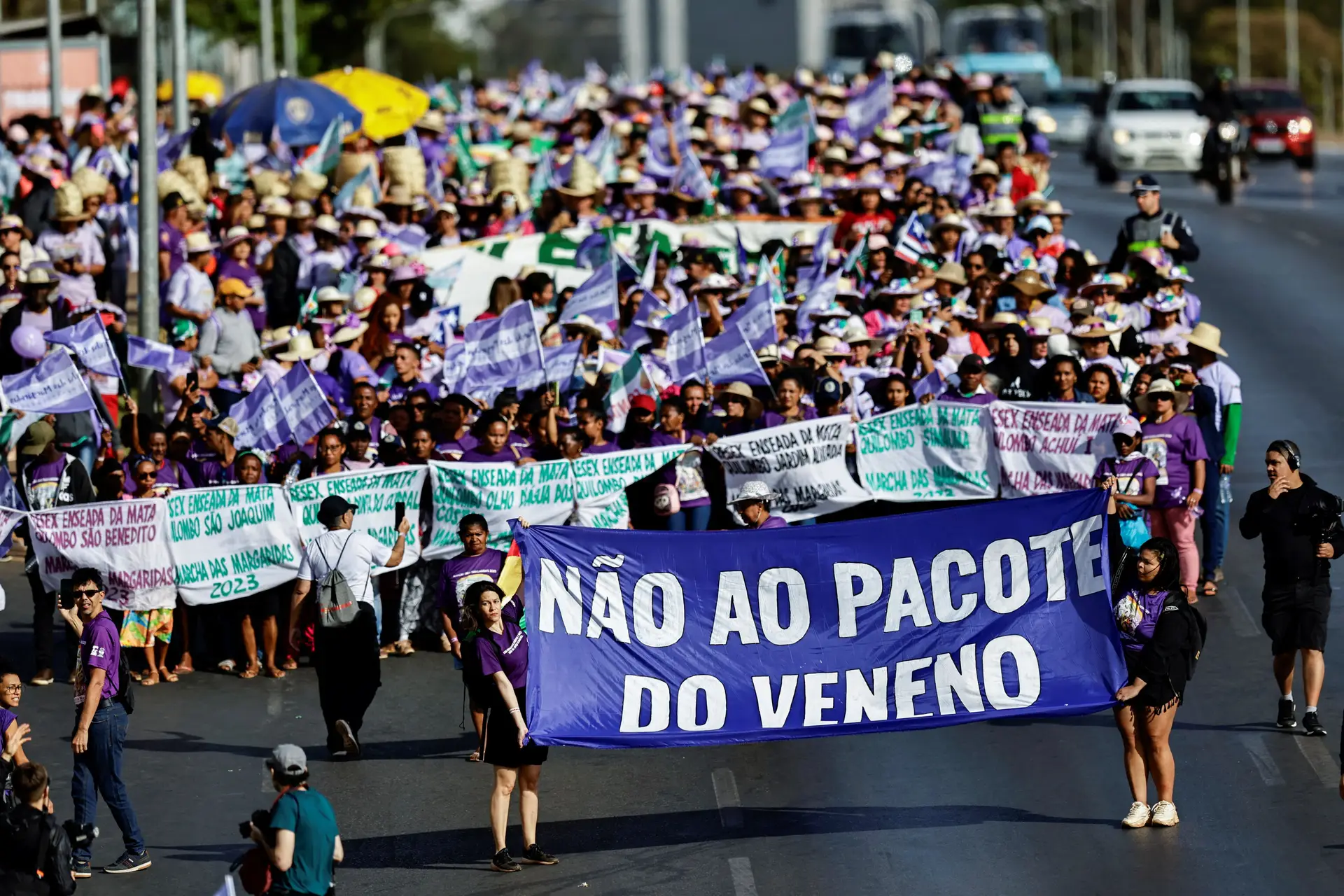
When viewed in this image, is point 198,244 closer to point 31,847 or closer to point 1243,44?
point 31,847

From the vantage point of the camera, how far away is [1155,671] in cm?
1195

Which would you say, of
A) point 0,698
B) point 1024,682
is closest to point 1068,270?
point 1024,682

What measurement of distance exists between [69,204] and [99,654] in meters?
11.6

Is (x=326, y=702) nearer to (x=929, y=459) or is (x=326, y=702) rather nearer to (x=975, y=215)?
(x=929, y=459)

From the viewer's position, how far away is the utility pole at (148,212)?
21.5 m

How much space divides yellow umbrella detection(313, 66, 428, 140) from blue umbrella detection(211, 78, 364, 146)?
0.96m

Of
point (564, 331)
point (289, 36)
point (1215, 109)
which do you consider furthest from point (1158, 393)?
point (289, 36)

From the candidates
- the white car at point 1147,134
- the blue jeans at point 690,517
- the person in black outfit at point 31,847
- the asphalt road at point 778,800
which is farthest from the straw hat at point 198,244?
the white car at point 1147,134

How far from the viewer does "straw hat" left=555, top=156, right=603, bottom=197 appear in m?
24.2

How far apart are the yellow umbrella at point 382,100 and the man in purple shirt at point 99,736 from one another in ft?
55.5

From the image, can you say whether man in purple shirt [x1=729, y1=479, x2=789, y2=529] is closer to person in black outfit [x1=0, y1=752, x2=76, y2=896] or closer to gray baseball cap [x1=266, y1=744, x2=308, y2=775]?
gray baseball cap [x1=266, y1=744, x2=308, y2=775]

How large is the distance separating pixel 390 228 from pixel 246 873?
45.3 feet

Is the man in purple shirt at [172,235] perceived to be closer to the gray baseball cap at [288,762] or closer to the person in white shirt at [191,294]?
the person in white shirt at [191,294]

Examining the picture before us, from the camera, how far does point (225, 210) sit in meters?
24.3
